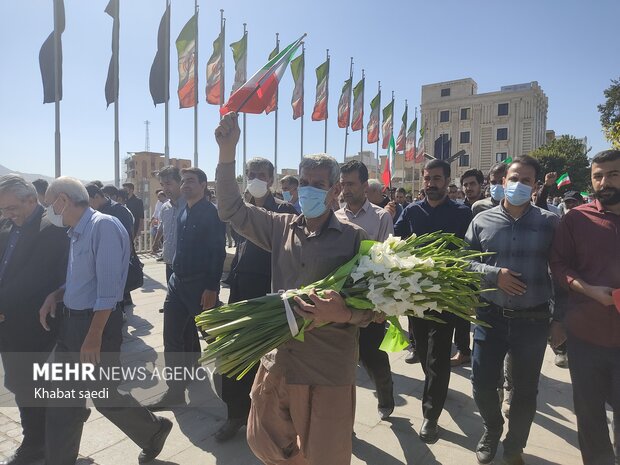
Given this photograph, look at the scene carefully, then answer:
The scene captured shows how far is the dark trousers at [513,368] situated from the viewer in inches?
109

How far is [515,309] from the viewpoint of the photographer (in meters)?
2.80

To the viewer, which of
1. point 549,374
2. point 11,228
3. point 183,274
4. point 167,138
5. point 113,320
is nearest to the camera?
point 113,320

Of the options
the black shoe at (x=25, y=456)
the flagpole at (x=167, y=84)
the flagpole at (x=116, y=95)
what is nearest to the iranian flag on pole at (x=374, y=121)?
the flagpole at (x=167, y=84)

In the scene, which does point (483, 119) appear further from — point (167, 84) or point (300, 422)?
point (300, 422)

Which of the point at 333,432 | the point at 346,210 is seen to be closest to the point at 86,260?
the point at 333,432

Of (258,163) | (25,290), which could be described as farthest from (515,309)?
(25,290)

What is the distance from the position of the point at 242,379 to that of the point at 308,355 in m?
1.42

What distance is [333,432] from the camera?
6.89 feet

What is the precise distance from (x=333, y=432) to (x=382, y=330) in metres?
1.49

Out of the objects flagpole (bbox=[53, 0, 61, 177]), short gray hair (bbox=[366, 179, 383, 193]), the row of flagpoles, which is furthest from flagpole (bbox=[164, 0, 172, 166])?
short gray hair (bbox=[366, 179, 383, 193])

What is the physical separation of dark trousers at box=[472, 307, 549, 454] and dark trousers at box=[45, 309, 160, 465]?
2.25m

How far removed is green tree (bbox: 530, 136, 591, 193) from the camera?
39875 mm

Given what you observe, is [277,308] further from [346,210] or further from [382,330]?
[346,210]

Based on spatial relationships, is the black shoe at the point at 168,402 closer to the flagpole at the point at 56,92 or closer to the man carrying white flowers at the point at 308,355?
the man carrying white flowers at the point at 308,355
